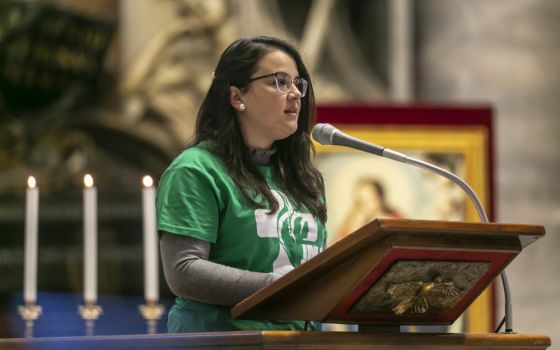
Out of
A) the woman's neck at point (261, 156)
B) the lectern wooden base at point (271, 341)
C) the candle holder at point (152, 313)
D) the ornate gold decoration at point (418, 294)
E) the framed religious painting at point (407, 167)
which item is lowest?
the lectern wooden base at point (271, 341)

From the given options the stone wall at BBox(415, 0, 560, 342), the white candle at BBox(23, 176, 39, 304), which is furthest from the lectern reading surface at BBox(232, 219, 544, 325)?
the stone wall at BBox(415, 0, 560, 342)

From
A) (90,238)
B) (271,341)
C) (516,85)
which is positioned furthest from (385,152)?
(516,85)

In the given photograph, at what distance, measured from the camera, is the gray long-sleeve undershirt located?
2.62m

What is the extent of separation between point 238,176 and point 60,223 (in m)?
4.11

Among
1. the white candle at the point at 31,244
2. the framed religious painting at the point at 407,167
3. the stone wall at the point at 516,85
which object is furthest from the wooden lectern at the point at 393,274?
the stone wall at the point at 516,85

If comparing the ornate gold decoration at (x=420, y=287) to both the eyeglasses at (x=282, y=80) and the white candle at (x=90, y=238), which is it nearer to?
the eyeglasses at (x=282, y=80)

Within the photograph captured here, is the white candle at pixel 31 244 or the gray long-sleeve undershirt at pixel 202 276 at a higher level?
the white candle at pixel 31 244

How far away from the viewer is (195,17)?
716 cm

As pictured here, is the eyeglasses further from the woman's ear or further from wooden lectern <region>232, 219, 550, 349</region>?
wooden lectern <region>232, 219, 550, 349</region>

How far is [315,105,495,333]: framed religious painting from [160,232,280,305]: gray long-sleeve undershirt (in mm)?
3116

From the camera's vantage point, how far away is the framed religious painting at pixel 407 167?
229 inches

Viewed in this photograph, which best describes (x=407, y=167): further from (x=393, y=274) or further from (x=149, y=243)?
(x=393, y=274)

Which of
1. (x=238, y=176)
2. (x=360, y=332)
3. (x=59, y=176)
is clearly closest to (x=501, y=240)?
(x=360, y=332)

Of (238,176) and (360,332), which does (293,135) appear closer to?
(238,176)
